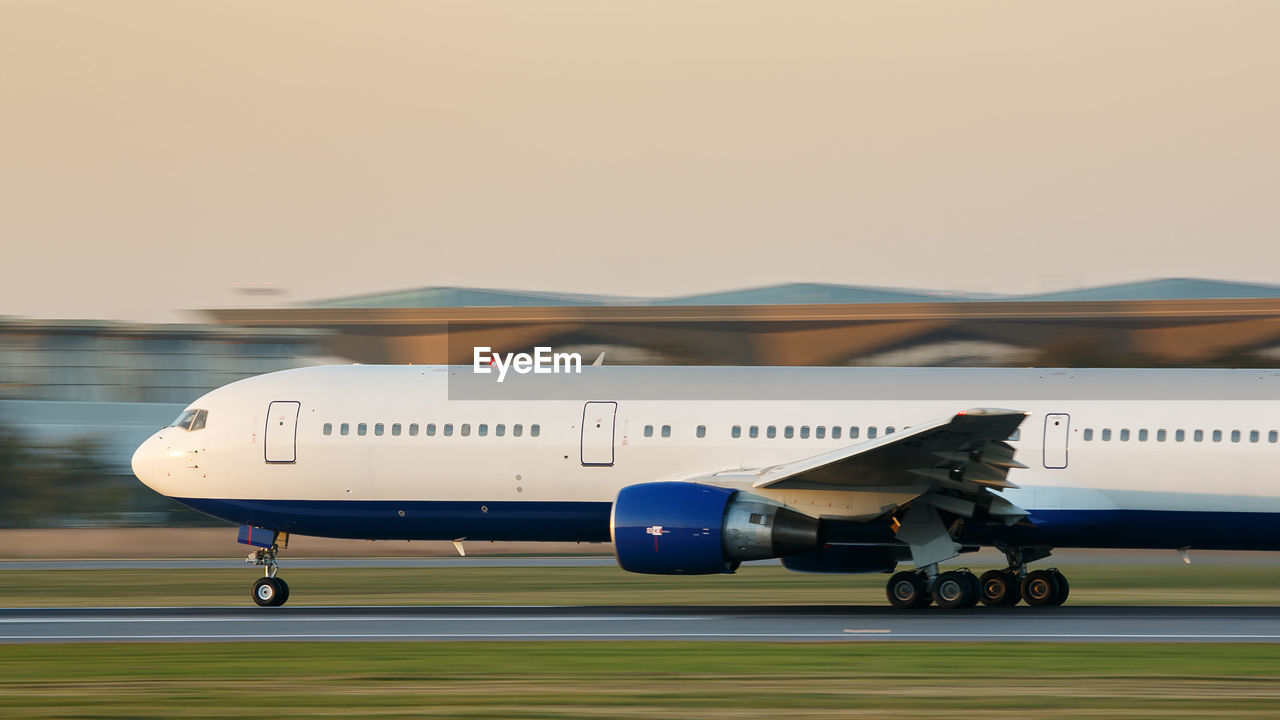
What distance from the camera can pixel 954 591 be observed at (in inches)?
832

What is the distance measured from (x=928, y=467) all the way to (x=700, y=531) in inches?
125

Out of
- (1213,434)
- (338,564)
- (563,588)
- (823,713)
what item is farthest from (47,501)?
(823,713)

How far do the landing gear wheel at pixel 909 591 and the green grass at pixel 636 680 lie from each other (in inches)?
176

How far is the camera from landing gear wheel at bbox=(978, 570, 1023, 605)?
72.8ft

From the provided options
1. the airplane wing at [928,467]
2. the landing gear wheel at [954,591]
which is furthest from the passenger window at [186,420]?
the landing gear wheel at [954,591]

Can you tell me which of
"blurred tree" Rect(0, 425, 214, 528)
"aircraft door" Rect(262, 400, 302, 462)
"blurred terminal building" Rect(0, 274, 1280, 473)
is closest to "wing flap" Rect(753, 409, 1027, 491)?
"aircraft door" Rect(262, 400, 302, 462)

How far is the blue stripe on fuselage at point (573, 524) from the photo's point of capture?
21250mm

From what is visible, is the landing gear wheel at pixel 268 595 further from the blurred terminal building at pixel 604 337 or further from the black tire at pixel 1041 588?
the blurred terminal building at pixel 604 337

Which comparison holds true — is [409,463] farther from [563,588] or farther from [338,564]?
[338,564]

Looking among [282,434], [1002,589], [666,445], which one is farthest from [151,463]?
[1002,589]

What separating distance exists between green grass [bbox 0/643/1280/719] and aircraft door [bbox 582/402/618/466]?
5.35 meters

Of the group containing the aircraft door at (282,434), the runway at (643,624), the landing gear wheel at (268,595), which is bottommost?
the runway at (643,624)

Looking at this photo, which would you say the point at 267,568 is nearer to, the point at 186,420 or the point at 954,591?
the point at 186,420

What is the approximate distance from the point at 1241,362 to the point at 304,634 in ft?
134
